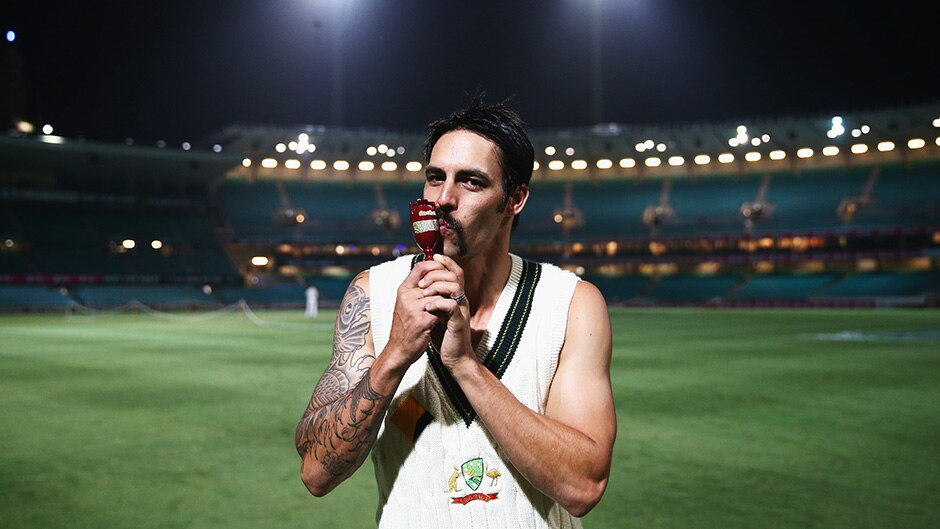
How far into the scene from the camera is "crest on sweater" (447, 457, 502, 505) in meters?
2.42

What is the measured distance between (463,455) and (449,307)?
0.61 m

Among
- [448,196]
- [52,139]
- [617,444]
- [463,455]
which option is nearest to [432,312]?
[448,196]

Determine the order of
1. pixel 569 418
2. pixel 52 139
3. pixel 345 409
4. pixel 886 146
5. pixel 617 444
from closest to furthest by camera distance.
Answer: pixel 345 409 < pixel 569 418 < pixel 617 444 < pixel 52 139 < pixel 886 146

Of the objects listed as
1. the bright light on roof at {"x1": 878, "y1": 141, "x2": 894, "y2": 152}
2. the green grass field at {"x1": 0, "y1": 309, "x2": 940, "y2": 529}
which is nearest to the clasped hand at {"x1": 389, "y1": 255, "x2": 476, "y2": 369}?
the green grass field at {"x1": 0, "y1": 309, "x2": 940, "y2": 529}

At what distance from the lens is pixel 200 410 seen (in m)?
10.0

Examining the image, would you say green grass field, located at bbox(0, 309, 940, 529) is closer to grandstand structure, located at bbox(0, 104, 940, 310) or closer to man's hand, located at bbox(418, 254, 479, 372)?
man's hand, located at bbox(418, 254, 479, 372)

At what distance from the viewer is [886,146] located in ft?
216

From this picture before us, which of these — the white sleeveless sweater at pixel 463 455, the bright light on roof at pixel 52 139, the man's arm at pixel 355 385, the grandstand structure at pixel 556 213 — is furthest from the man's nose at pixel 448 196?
the bright light on roof at pixel 52 139

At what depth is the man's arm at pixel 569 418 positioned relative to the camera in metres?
2.24

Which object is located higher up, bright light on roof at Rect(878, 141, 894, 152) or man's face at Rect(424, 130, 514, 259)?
bright light on roof at Rect(878, 141, 894, 152)

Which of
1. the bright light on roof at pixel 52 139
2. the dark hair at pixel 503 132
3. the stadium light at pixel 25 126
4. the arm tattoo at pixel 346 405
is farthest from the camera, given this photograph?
the stadium light at pixel 25 126

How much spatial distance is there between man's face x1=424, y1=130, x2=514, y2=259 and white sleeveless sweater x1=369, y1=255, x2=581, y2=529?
1.02 feet

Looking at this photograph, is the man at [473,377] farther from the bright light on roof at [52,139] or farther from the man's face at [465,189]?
the bright light on roof at [52,139]

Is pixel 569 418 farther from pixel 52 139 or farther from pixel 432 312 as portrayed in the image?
pixel 52 139
